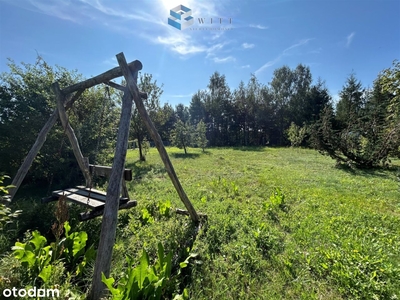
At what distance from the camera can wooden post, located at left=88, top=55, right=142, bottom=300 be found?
206cm

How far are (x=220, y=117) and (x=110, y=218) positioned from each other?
97.3 feet

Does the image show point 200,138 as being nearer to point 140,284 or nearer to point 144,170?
point 144,170

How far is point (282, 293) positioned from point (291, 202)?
3.20 metres

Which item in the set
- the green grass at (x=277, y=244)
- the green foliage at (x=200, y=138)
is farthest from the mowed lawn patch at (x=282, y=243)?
the green foliage at (x=200, y=138)

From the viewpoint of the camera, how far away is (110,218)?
7.22 ft

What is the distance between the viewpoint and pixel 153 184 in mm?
6965

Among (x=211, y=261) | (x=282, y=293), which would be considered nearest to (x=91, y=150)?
(x=211, y=261)

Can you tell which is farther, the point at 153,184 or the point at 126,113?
the point at 153,184

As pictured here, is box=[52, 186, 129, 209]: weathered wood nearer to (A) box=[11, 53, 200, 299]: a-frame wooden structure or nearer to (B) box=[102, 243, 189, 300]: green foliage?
(A) box=[11, 53, 200, 299]: a-frame wooden structure

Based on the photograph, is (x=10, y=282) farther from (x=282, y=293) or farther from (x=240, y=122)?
(x=240, y=122)

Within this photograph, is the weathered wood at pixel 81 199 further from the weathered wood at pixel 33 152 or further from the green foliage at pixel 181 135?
the green foliage at pixel 181 135

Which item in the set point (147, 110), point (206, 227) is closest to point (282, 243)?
point (206, 227)

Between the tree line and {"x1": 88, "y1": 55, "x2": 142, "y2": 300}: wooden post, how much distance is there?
98 centimetres

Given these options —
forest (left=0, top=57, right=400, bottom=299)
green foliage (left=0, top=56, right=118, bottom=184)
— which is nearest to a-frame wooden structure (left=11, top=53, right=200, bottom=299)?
forest (left=0, top=57, right=400, bottom=299)
